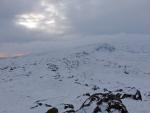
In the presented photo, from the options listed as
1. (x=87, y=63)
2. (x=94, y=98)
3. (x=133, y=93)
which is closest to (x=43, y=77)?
(x=87, y=63)

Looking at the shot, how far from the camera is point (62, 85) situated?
369 ft

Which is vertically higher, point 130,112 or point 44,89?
point 130,112

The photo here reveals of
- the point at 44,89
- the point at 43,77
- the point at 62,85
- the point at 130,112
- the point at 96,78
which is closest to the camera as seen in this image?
the point at 130,112

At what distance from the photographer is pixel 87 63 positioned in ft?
631

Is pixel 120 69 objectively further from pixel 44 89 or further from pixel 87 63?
pixel 44 89

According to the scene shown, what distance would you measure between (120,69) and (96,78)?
3951 centimetres

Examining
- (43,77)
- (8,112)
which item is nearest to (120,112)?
(8,112)

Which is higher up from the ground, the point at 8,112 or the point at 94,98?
the point at 94,98

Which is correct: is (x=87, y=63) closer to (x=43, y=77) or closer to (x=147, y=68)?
(x=147, y=68)

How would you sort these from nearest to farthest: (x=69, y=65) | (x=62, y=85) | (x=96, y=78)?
(x=62, y=85) → (x=96, y=78) → (x=69, y=65)

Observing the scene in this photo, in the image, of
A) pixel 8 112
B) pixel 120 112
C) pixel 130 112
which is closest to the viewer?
pixel 120 112

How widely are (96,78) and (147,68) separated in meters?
60.1

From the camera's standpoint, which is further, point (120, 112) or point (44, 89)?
point (44, 89)

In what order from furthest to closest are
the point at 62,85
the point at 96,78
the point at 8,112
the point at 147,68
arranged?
the point at 147,68, the point at 96,78, the point at 62,85, the point at 8,112
